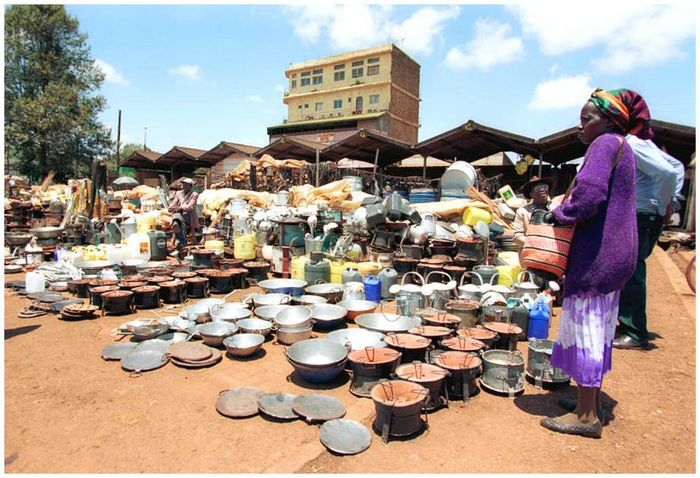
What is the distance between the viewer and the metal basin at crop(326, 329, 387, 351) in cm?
403

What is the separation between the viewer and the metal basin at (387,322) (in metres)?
4.34

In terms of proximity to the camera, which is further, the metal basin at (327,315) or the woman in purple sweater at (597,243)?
the metal basin at (327,315)

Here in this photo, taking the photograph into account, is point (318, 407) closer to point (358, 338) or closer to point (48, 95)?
point (358, 338)

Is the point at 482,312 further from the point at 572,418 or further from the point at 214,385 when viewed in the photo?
the point at 214,385

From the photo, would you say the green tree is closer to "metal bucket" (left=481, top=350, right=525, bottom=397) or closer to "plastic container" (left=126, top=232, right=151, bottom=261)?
"plastic container" (left=126, top=232, right=151, bottom=261)

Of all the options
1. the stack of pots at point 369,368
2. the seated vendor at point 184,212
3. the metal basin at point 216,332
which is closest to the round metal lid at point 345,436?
the stack of pots at point 369,368

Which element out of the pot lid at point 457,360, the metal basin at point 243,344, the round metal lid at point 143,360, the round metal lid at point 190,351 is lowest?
the round metal lid at point 143,360

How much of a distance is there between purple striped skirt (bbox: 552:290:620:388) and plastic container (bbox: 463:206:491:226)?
5972 mm

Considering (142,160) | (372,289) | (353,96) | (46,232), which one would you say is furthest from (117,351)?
(353,96)

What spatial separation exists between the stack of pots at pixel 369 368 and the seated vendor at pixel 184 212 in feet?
22.2

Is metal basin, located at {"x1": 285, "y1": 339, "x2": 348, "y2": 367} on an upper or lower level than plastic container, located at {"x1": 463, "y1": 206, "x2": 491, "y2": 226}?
lower

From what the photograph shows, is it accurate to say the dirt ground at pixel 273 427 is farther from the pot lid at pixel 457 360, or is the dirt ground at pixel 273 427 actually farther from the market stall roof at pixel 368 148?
the market stall roof at pixel 368 148

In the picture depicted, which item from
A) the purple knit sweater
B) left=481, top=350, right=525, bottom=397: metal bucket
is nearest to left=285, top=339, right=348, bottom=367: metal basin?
left=481, top=350, right=525, bottom=397: metal bucket

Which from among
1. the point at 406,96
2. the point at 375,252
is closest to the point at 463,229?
the point at 375,252
